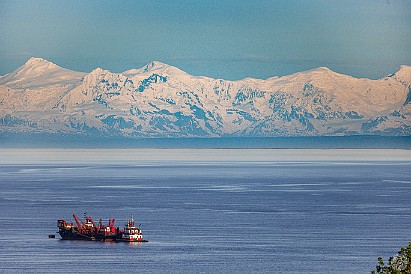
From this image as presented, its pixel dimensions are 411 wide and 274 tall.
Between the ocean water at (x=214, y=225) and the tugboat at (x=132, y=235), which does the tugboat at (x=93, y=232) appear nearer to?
the tugboat at (x=132, y=235)

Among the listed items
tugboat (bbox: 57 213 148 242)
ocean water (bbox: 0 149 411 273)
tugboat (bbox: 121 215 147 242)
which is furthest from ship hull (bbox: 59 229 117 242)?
tugboat (bbox: 121 215 147 242)

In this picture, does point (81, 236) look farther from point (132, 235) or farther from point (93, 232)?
point (132, 235)

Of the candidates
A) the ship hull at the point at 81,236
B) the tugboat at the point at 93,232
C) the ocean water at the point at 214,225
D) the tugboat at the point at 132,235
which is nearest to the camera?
the ocean water at the point at 214,225

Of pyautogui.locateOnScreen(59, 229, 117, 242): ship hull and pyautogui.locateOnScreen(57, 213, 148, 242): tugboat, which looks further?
pyautogui.locateOnScreen(59, 229, 117, 242): ship hull

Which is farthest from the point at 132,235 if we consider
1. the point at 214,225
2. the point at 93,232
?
the point at 214,225

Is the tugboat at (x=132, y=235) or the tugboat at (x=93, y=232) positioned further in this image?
the tugboat at (x=93, y=232)

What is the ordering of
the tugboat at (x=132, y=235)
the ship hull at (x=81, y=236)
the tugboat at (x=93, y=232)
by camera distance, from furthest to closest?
the ship hull at (x=81, y=236) → the tugboat at (x=93, y=232) → the tugboat at (x=132, y=235)

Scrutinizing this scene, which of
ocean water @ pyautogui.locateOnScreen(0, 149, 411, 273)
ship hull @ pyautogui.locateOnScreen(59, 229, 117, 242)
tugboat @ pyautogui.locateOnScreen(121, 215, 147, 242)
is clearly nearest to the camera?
ocean water @ pyautogui.locateOnScreen(0, 149, 411, 273)

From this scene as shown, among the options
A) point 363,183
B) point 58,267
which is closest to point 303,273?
point 58,267

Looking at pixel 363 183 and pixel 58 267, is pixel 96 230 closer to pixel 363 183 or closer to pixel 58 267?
pixel 58 267

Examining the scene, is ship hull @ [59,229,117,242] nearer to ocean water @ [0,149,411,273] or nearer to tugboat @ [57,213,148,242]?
tugboat @ [57,213,148,242]

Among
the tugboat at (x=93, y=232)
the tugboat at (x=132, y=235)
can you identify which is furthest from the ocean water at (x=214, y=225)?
the tugboat at (x=93, y=232)
